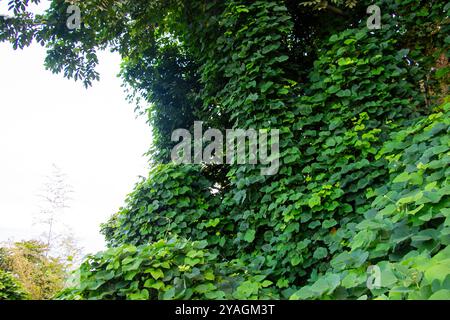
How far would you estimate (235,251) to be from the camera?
3641mm

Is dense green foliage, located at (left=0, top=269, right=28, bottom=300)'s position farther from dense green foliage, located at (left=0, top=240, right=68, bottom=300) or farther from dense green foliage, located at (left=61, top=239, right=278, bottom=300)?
dense green foliage, located at (left=61, top=239, right=278, bottom=300)

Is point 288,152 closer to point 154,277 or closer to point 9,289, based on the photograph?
point 154,277

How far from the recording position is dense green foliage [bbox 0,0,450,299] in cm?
192

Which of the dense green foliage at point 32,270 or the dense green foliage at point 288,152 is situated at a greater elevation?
the dense green foliage at point 288,152

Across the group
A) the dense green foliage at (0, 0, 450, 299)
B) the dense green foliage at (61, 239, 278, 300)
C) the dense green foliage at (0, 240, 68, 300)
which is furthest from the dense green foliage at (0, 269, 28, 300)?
the dense green foliage at (61, 239, 278, 300)

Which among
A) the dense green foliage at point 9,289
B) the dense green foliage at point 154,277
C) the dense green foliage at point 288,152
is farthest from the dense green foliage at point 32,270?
the dense green foliage at point 154,277

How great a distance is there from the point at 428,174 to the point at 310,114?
5.65 ft

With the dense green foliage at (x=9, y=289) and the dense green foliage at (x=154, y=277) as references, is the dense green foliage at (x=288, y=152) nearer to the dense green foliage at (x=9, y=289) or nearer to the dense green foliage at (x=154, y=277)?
the dense green foliage at (x=154, y=277)

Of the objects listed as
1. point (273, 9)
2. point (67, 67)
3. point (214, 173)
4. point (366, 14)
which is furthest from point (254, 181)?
point (67, 67)

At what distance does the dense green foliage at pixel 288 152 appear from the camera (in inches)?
75.7

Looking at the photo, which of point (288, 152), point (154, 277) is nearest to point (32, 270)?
point (154, 277)

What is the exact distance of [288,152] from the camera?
10.7 ft
